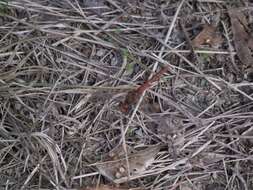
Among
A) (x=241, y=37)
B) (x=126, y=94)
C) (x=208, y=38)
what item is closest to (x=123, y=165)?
(x=126, y=94)

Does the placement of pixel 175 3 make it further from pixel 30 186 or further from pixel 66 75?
pixel 30 186

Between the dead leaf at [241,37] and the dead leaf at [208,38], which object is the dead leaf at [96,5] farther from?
the dead leaf at [241,37]

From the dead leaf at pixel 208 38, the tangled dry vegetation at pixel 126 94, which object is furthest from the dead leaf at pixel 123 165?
the dead leaf at pixel 208 38

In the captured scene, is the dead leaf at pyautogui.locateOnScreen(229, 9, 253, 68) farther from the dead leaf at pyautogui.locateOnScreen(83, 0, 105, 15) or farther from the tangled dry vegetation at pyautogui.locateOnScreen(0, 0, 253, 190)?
the dead leaf at pyautogui.locateOnScreen(83, 0, 105, 15)

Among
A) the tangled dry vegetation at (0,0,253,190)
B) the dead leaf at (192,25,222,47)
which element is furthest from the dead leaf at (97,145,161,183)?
the dead leaf at (192,25,222,47)

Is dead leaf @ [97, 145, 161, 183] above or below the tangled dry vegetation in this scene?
below

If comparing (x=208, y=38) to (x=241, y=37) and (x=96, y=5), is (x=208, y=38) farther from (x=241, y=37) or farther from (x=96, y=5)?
(x=96, y=5)
